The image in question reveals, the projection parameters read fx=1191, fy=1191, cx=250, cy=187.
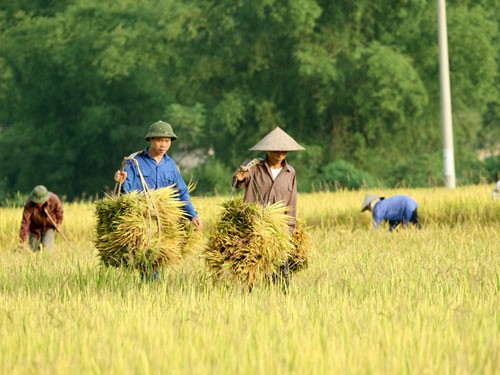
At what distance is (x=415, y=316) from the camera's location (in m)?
7.57

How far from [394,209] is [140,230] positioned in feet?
24.2

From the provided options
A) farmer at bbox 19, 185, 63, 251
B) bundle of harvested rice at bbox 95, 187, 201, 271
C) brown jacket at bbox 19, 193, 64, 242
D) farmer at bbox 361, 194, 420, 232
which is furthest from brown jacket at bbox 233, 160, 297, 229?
farmer at bbox 361, 194, 420, 232

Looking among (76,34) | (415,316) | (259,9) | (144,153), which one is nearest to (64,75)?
(76,34)

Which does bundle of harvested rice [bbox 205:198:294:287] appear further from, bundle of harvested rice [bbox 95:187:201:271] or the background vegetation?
the background vegetation

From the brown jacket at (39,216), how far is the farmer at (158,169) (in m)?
5.13

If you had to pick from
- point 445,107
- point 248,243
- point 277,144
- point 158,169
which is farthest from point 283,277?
point 445,107

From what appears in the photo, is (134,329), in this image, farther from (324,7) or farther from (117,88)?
(117,88)

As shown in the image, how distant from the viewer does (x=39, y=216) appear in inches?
603

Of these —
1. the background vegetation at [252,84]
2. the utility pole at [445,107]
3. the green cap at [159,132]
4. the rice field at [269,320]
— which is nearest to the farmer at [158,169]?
the green cap at [159,132]

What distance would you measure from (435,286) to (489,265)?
A: 177 centimetres

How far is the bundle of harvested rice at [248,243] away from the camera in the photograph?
9062 millimetres

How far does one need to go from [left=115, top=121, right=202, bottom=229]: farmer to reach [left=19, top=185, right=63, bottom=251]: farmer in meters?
4.81

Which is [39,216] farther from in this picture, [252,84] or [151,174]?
[252,84]

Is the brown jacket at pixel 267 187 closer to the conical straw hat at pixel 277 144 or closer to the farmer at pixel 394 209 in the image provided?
the conical straw hat at pixel 277 144
